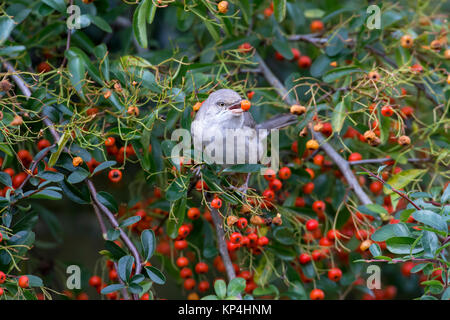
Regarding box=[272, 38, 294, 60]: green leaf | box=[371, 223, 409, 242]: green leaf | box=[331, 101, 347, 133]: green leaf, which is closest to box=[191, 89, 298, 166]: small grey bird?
box=[331, 101, 347, 133]: green leaf

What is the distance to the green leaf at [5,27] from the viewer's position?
8.98ft

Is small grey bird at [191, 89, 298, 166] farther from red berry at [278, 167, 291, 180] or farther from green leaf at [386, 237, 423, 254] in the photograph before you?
green leaf at [386, 237, 423, 254]

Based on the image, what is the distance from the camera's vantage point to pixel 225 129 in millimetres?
2998

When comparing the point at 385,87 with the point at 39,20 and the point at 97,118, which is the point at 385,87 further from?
the point at 39,20

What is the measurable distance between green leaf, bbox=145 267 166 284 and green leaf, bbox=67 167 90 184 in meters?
0.53

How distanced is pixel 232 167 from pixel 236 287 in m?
0.56

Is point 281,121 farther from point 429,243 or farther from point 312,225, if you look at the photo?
point 429,243

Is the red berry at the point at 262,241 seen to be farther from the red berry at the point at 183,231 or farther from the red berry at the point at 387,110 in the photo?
the red berry at the point at 387,110

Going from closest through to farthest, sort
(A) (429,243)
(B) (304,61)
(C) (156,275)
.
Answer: (A) (429,243)
(C) (156,275)
(B) (304,61)

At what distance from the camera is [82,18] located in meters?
2.96

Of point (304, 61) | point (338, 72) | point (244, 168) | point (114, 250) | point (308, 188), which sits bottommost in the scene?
point (114, 250)

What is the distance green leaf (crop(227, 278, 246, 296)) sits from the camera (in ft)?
8.10

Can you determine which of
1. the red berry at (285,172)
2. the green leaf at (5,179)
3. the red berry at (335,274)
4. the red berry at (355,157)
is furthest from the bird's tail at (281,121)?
the green leaf at (5,179)

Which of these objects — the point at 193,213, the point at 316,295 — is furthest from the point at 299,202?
the point at 193,213
